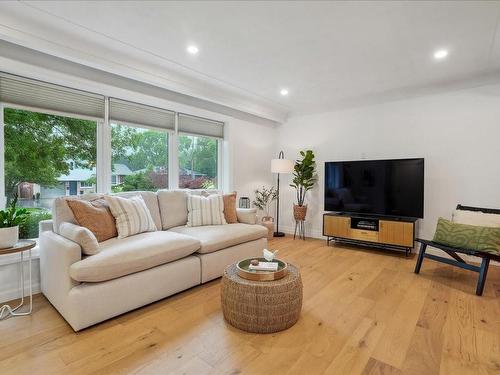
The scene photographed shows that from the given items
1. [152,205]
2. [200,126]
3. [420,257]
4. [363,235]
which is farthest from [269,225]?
[420,257]

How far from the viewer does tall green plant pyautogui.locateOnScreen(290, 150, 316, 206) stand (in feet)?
15.8

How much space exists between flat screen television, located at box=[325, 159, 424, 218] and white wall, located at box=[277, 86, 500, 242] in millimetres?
299

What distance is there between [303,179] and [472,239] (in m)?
2.53

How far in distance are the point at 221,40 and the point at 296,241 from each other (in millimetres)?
3304

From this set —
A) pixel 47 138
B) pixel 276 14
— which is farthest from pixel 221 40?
pixel 47 138

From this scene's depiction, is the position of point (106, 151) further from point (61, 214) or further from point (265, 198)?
point (265, 198)

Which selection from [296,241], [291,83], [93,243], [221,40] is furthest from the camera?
[296,241]

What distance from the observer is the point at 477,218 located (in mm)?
3055

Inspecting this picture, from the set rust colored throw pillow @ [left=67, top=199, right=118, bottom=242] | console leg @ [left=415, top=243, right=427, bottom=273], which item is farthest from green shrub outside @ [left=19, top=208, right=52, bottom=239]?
console leg @ [left=415, top=243, right=427, bottom=273]

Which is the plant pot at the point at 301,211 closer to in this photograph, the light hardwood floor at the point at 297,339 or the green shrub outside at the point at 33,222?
the light hardwood floor at the point at 297,339

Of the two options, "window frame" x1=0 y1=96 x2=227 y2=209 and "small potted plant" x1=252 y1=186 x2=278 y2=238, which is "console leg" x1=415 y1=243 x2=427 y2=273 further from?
"window frame" x1=0 y1=96 x2=227 y2=209

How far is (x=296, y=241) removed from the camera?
15.3 ft

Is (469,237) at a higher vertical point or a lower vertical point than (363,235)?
higher

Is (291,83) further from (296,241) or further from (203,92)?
(296,241)
